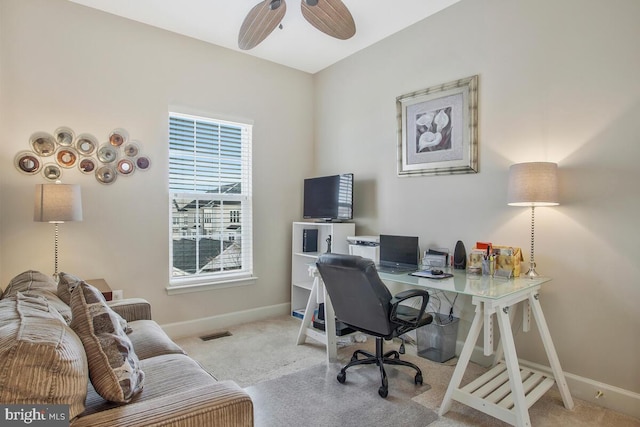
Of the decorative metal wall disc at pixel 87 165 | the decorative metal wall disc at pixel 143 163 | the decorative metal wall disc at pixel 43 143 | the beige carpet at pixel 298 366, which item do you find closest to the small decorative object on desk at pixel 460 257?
the beige carpet at pixel 298 366

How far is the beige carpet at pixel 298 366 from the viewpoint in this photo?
2111 mm

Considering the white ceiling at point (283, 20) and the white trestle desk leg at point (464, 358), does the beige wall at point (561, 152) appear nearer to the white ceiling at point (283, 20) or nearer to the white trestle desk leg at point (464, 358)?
the white ceiling at point (283, 20)

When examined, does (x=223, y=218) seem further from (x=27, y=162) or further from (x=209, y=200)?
(x=27, y=162)

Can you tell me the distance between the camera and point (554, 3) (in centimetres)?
243

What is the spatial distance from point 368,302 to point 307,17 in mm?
1913

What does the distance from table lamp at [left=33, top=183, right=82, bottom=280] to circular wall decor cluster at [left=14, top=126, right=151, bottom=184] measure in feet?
1.22

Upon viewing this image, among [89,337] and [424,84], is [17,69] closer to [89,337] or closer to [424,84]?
[89,337]

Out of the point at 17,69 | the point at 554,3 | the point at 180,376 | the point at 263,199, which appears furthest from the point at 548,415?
the point at 17,69

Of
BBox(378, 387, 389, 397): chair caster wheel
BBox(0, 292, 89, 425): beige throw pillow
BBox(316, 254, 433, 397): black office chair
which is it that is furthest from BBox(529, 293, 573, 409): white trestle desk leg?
BBox(0, 292, 89, 425): beige throw pillow

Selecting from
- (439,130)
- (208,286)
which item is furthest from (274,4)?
(208,286)

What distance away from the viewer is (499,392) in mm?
2180

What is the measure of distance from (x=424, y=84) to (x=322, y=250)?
200cm

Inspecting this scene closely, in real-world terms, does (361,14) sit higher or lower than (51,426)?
higher

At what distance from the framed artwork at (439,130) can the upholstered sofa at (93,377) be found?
238 cm
